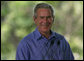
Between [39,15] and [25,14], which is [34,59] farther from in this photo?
[25,14]

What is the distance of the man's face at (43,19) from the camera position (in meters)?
1.59

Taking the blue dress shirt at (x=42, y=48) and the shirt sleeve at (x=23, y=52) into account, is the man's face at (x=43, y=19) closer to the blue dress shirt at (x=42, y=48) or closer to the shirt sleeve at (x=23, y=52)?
the blue dress shirt at (x=42, y=48)

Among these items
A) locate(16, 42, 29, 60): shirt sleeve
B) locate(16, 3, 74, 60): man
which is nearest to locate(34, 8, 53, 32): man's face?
locate(16, 3, 74, 60): man

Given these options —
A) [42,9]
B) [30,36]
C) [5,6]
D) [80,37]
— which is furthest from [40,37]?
[80,37]

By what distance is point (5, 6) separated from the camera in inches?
94.6

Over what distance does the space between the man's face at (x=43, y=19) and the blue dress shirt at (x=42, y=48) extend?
51mm

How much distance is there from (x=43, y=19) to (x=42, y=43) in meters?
0.17

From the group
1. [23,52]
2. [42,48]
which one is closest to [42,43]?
[42,48]

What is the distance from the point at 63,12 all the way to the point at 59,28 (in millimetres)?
368

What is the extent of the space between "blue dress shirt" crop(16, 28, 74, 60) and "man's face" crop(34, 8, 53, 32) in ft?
0.17

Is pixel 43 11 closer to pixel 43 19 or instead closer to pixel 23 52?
pixel 43 19

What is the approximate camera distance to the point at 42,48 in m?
1.58

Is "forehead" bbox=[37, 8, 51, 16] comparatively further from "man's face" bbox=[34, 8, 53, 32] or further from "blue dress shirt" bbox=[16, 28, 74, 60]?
"blue dress shirt" bbox=[16, 28, 74, 60]

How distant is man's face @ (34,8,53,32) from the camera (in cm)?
159
